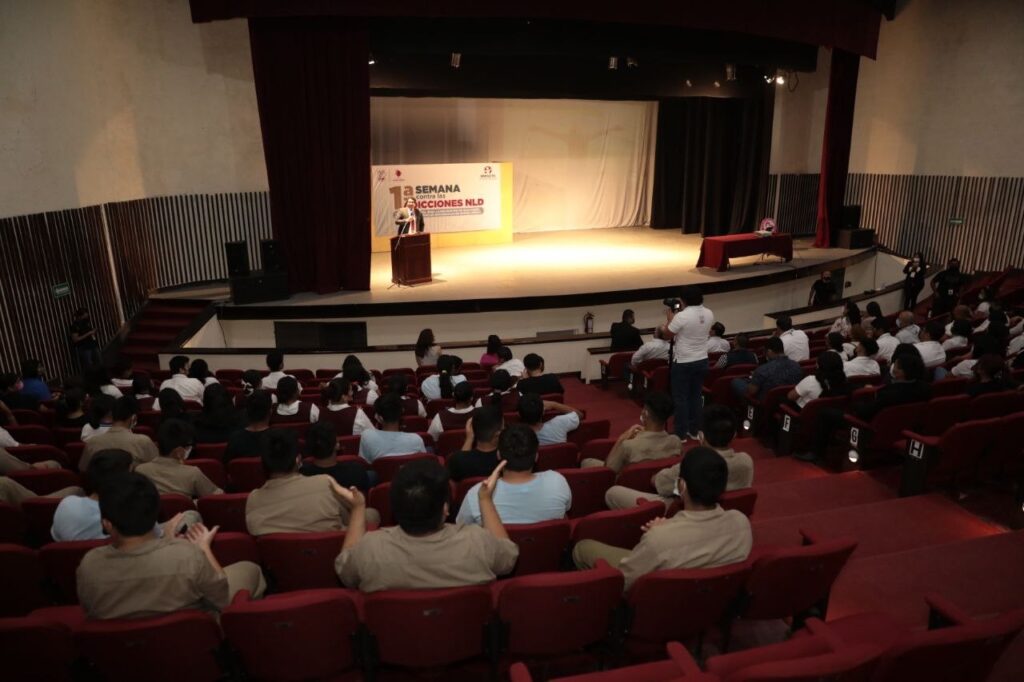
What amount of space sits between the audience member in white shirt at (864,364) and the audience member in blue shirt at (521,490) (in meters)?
4.11

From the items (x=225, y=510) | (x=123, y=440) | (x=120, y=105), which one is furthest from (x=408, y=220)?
(x=225, y=510)

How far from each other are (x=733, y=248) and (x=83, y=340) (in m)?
10.7

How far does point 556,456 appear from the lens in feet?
13.3

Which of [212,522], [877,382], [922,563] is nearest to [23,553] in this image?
[212,522]

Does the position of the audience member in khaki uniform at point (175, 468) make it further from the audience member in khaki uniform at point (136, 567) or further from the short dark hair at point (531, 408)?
the short dark hair at point (531, 408)

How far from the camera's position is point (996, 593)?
3.08 m

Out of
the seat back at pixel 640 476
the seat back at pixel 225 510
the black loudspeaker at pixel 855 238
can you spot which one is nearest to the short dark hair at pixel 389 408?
the seat back at pixel 225 510

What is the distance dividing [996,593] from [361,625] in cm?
280

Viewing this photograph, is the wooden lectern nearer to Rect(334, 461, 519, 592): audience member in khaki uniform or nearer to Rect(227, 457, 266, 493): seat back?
Rect(227, 457, 266, 493): seat back

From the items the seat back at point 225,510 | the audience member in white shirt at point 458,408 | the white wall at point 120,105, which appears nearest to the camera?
the seat back at point 225,510

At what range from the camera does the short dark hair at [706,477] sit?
2.54 m

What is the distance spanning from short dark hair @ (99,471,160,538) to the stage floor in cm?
829

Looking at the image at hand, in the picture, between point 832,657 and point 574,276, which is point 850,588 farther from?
point 574,276

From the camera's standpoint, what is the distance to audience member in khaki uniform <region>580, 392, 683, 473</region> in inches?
148
